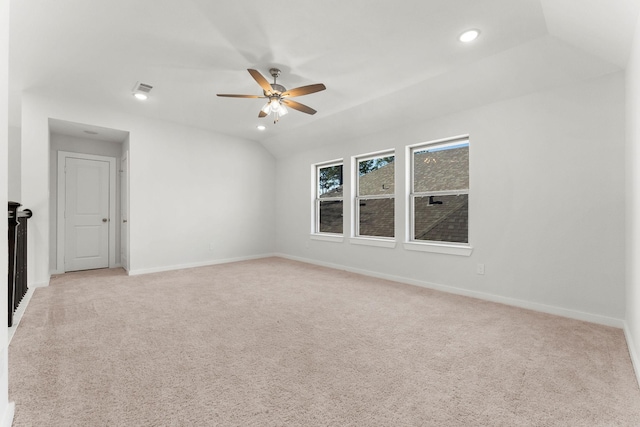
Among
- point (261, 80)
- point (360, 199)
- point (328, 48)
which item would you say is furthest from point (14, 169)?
point (360, 199)

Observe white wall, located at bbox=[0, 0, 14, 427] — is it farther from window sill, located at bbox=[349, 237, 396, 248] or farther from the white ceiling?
window sill, located at bbox=[349, 237, 396, 248]

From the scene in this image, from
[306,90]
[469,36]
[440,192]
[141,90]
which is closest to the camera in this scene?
[469,36]

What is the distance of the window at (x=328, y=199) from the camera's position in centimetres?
569

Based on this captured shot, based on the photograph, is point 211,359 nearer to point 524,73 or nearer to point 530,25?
point 530,25

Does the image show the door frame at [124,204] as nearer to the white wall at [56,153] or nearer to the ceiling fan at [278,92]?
the white wall at [56,153]

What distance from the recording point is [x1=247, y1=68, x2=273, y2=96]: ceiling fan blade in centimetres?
273

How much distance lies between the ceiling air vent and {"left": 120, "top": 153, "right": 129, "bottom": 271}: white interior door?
1.40m

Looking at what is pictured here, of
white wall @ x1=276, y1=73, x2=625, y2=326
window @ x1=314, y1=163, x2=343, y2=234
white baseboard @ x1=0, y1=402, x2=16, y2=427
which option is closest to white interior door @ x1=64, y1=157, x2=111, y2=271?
window @ x1=314, y1=163, x2=343, y2=234

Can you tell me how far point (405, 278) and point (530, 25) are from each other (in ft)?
10.4

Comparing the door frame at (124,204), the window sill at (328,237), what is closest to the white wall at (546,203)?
the window sill at (328,237)

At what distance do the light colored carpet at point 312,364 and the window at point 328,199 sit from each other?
246 cm

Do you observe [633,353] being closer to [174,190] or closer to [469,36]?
[469,36]

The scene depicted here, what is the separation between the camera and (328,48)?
2830 millimetres

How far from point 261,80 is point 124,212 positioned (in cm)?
399
